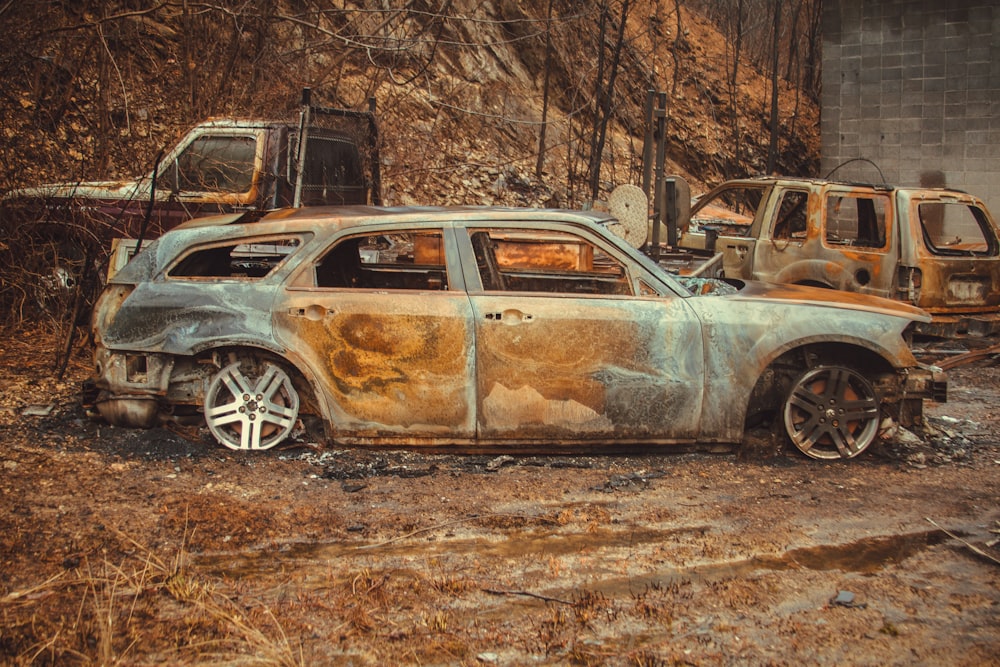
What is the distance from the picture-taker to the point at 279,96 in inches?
443

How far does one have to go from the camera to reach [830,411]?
5383mm

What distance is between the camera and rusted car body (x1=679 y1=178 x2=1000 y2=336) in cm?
839

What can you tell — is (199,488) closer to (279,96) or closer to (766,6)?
(279,96)

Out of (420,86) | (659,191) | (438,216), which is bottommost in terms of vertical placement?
(438,216)

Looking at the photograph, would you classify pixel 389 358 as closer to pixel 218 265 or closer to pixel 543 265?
pixel 218 265

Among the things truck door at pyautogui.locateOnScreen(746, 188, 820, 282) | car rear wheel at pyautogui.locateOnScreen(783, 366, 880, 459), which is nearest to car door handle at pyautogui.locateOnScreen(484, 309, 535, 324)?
car rear wheel at pyautogui.locateOnScreen(783, 366, 880, 459)

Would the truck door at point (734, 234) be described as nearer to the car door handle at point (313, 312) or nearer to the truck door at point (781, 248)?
the truck door at point (781, 248)

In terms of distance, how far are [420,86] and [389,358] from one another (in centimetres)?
1400

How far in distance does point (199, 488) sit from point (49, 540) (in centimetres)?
84

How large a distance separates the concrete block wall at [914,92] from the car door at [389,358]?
1304 centimetres

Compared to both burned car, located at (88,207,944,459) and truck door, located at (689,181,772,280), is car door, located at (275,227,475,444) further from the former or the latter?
truck door, located at (689,181,772,280)

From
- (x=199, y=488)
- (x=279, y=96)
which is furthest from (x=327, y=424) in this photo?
(x=279, y=96)

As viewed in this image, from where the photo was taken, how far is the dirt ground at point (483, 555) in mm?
3221

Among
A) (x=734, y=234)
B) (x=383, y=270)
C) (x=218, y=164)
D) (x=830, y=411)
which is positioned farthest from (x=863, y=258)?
(x=218, y=164)
